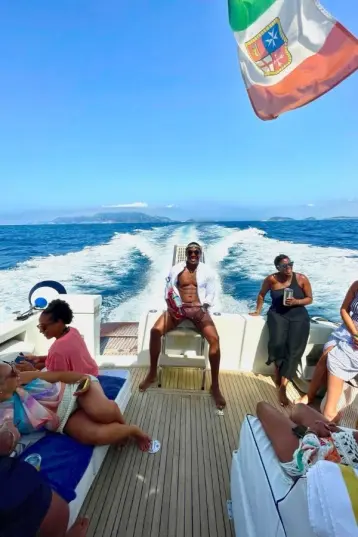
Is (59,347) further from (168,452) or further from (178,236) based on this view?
(178,236)

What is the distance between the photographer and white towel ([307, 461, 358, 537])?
62 centimetres

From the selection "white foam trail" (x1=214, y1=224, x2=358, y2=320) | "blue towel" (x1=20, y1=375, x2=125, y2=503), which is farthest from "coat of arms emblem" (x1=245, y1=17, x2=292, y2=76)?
"white foam trail" (x1=214, y1=224, x2=358, y2=320)

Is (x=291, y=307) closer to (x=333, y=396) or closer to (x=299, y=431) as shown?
(x=333, y=396)

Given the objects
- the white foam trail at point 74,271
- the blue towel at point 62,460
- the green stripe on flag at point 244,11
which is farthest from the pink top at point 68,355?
the white foam trail at point 74,271

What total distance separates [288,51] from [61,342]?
2173 mm

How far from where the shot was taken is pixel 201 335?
7.98 ft

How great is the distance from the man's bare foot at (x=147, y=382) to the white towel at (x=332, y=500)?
1782 mm

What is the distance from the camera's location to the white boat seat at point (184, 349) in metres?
2.45

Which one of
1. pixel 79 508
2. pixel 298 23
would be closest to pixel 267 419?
pixel 79 508

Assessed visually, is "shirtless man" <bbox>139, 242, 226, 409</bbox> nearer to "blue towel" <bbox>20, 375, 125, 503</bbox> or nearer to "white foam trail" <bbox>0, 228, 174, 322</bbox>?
"blue towel" <bbox>20, 375, 125, 503</bbox>

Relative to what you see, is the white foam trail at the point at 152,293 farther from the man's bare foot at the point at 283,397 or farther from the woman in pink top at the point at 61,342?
the woman in pink top at the point at 61,342

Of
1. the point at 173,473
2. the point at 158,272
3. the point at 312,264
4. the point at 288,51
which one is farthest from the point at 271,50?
the point at 312,264

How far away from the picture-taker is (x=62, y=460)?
130 centimetres

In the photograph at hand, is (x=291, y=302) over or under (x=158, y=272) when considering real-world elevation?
over
